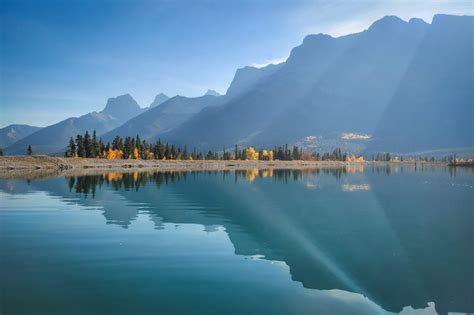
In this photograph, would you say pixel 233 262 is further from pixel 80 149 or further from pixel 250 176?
pixel 80 149

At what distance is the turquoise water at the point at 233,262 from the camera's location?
14.5 m

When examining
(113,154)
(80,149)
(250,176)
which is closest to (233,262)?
(250,176)

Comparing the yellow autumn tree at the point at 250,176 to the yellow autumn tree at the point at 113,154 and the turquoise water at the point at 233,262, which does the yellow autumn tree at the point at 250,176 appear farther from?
the yellow autumn tree at the point at 113,154

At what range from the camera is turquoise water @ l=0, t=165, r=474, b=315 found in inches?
570

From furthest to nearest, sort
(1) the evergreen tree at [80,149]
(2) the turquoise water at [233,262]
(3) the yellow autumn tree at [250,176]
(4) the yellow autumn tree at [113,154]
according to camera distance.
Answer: (4) the yellow autumn tree at [113,154] → (1) the evergreen tree at [80,149] → (3) the yellow autumn tree at [250,176] → (2) the turquoise water at [233,262]

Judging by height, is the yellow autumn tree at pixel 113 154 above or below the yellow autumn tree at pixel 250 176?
above

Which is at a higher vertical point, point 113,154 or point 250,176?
point 113,154

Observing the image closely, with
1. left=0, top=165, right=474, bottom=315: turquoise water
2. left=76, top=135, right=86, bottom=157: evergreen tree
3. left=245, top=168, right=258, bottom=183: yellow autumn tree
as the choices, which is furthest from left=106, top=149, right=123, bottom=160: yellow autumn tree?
left=0, top=165, right=474, bottom=315: turquoise water

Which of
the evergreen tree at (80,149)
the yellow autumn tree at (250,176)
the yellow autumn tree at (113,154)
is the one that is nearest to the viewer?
the yellow autumn tree at (250,176)

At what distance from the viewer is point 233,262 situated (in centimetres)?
1975

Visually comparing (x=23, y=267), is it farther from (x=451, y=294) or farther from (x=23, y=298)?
(x=451, y=294)

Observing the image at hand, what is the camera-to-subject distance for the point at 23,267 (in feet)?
59.7

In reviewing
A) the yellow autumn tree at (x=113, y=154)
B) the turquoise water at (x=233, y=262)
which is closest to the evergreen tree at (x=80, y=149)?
the yellow autumn tree at (x=113, y=154)

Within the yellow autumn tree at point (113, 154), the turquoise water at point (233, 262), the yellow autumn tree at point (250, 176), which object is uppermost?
the yellow autumn tree at point (113, 154)
